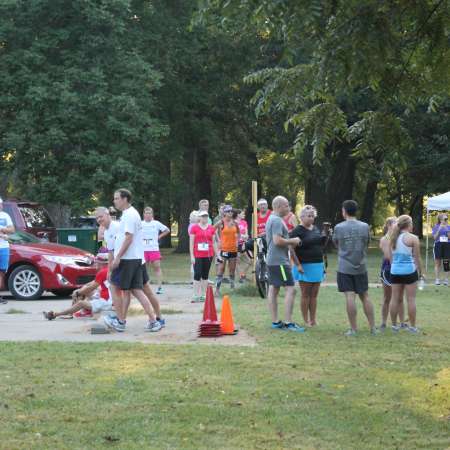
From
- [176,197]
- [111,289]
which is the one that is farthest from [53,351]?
[176,197]

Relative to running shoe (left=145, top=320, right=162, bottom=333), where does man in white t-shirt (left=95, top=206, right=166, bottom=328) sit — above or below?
above

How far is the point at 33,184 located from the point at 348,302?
1918 cm

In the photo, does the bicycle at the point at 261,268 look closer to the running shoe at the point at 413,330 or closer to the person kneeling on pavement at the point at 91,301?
the person kneeling on pavement at the point at 91,301

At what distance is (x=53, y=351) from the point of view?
388 inches

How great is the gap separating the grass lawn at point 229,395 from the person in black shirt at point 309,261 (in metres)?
1.38

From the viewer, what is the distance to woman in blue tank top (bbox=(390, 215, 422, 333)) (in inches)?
472

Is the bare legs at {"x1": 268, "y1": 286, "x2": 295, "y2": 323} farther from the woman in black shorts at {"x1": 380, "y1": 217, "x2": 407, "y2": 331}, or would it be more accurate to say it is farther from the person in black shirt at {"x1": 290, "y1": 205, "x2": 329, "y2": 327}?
the woman in black shorts at {"x1": 380, "y1": 217, "x2": 407, "y2": 331}

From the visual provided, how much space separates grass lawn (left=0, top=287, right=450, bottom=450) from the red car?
7.18 m

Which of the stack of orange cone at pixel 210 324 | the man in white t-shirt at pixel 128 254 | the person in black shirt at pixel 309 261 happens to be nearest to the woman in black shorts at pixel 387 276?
the person in black shirt at pixel 309 261

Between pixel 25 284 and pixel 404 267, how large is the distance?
844 centimetres

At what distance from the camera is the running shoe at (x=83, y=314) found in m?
13.6

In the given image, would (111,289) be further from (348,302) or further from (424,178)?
(424,178)

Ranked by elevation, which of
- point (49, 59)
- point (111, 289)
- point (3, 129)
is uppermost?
point (49, 59)

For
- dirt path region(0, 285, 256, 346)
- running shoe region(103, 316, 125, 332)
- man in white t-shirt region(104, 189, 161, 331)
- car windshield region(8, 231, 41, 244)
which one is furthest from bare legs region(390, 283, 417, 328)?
car windshield region(8, 231, 41, 244)
